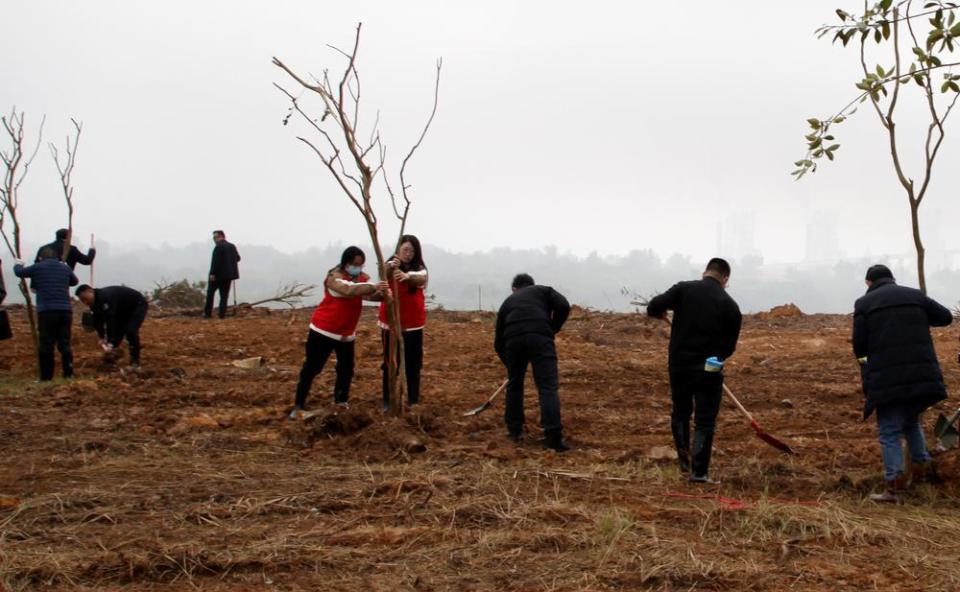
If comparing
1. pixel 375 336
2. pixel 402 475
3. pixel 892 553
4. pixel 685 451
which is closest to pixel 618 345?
pixel 375 336

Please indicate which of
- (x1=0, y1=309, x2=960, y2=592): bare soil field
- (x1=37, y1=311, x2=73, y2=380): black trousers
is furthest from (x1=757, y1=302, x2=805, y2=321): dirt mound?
(x1=37, y1=311, x2=73, y2=380): black trousers

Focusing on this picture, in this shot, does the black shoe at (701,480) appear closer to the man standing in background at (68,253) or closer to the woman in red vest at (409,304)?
the woman in red vest at (409,304)

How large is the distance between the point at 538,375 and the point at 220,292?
30.6ft

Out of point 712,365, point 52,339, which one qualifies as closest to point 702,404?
point 712,365

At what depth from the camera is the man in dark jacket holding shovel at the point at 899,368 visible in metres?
5.32

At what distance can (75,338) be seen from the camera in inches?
482

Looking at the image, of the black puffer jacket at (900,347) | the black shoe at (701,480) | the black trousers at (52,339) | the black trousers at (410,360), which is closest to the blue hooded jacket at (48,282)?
the black trousers at (52,339)

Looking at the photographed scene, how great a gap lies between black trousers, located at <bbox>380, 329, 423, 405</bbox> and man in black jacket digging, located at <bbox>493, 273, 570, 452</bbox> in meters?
0.75

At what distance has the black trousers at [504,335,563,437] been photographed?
6.70 meters

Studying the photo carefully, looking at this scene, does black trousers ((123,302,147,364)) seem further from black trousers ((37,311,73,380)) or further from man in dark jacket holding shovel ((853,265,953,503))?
man in dark jacket holding shovel ((853,265,953,503))

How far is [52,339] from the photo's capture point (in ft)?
31.4

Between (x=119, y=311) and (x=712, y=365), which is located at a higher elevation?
(x=119, y=311)

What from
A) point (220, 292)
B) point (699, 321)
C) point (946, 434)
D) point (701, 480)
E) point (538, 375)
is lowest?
point (701, 480)

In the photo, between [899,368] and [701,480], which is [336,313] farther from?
[899,368]
